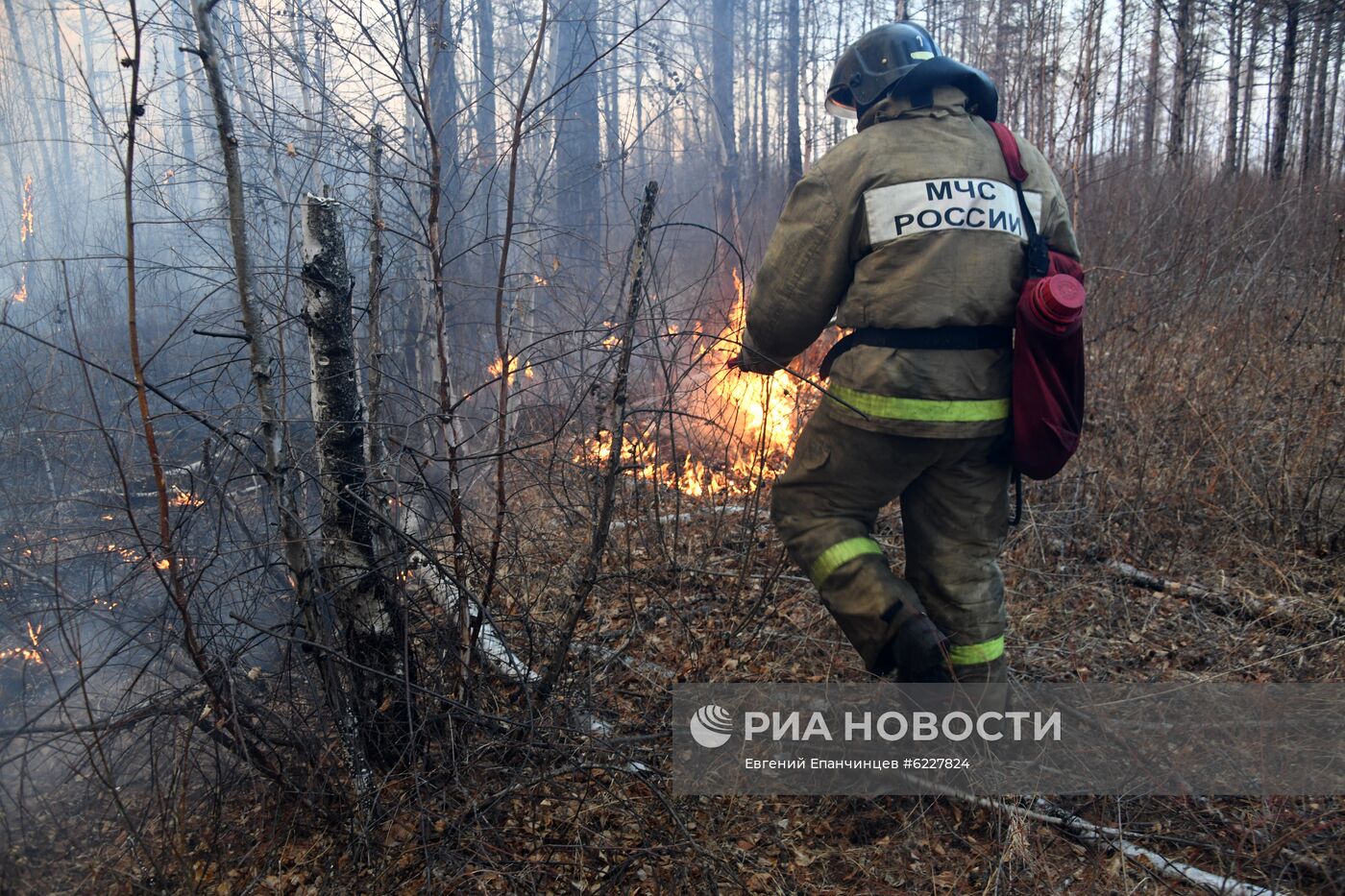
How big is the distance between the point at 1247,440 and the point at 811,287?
354cm

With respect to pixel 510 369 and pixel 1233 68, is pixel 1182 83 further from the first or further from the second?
pixel 510 369

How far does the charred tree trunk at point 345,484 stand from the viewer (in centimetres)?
232

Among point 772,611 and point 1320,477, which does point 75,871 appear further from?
point 1320,477

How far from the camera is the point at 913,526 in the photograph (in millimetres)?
2770

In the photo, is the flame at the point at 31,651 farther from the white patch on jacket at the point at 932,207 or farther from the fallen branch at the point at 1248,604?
the fallen branch at the point at 1248,604

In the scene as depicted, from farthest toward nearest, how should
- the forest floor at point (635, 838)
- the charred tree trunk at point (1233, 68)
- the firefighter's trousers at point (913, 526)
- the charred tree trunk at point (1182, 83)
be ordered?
1. the charred tree trunk at point (1233, 68)
2. the charred tree trunk at point (1182, 83)
3. the firefighter's trousers at point (913, 526)
4. the forest floor at point (635, 838)

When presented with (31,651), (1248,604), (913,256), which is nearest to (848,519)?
(913,256)

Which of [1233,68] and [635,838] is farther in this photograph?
[1233,68]

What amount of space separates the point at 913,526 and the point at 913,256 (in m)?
0.90

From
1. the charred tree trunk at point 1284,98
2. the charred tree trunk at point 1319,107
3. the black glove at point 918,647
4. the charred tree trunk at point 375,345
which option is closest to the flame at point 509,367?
the charred tree trunk at point 375,345

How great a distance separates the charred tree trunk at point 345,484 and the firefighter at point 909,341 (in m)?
1.23

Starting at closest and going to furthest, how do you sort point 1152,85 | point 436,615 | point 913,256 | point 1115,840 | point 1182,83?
1. point 1115,840
2. point 913,256
3. point 436,615
4. point 1152,85
5. point 1182,83

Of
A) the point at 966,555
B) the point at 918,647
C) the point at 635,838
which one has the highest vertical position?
the point at 966,555

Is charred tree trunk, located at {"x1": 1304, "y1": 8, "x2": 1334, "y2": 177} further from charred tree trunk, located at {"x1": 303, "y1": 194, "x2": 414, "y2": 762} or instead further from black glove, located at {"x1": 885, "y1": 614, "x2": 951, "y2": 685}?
charred tree trunk, located at {"x1": 303, "y1": 194, "x2": 414, "y2": 762}
